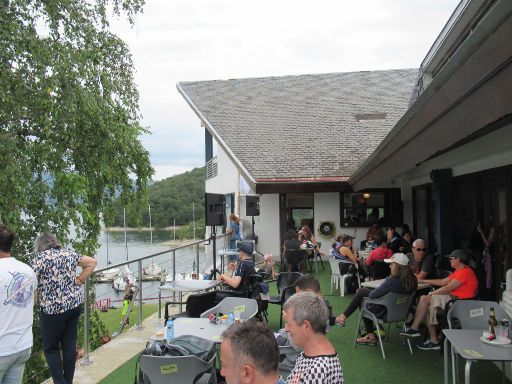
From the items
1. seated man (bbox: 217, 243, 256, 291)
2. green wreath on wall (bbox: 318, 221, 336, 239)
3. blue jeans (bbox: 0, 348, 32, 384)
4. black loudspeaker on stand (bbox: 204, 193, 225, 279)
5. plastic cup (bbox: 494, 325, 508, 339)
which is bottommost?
blue jeans (bbox: 0, 348, 32, 384)

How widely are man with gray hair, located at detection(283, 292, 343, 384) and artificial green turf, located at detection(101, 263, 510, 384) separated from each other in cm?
231

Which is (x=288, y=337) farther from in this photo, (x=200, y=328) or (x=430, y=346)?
(x=430, y=346)

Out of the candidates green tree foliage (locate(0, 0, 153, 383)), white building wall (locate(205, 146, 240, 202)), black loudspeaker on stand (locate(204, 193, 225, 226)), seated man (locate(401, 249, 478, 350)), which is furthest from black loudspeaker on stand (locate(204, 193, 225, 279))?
white building wall (locate(205, 146, 240, 202))

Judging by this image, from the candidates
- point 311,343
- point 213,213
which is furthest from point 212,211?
point 311,343

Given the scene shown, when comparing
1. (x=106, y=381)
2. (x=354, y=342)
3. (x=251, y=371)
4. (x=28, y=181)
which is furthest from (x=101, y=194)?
(x=251, y=371)

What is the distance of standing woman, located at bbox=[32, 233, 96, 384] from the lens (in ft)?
12.8

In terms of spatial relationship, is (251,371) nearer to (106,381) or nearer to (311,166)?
(106,381)

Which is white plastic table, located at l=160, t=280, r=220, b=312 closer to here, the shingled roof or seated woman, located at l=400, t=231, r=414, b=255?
seated woman, located at l=400, t=231, r=414, b=255

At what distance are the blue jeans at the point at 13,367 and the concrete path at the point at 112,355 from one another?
143 cm

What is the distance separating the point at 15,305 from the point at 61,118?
5.03m

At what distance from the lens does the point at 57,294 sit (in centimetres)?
393

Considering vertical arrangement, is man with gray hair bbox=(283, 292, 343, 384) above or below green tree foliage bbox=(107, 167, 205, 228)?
below

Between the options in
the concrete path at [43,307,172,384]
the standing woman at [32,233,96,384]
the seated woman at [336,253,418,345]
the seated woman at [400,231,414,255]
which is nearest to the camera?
the standing woman at [32,233,96,384]

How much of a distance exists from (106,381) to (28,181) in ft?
12.4
